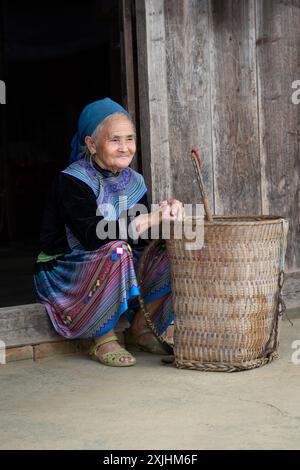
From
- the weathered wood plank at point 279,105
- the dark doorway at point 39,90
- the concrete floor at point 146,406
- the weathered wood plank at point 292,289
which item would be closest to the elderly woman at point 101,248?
the concrete floor at point 146,406

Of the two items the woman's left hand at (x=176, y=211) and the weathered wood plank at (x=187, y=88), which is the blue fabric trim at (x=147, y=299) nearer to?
the woman's left hand at (x=176, y=211)

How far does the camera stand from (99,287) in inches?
130

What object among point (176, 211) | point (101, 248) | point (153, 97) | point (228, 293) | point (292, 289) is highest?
point (153, 97)

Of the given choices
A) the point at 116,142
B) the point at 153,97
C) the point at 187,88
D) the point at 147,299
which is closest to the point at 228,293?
the point at 147,299

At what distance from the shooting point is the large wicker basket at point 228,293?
312 centimetres

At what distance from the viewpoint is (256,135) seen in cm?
422

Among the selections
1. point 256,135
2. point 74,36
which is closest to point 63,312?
point 256,135

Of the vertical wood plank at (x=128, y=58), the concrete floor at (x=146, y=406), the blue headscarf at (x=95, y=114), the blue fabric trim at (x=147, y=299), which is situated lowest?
the concrete floor at (x=146, y=406)

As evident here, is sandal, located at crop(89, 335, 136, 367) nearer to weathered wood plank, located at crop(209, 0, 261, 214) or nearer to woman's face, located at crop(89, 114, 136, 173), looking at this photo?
woman's face, located at crop(89, 114, 136, 173)

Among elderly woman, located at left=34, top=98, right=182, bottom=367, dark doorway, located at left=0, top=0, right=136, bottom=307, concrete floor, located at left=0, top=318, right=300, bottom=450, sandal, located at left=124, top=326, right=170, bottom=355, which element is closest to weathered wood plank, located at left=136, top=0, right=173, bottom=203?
elderly woman, located at left=34, top=98, right=182, bottom=367

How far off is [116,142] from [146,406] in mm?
1210

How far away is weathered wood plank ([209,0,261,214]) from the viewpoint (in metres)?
4.07

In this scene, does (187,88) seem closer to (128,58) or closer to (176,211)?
(128,58)

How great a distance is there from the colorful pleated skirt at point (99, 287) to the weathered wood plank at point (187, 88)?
21.4 inches
